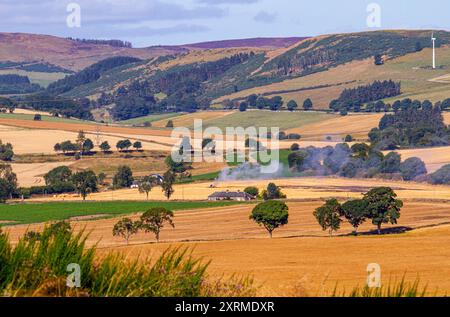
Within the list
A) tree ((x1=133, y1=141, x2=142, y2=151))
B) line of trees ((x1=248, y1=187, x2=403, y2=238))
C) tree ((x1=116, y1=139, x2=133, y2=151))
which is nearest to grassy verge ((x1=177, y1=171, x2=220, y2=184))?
tree ((x1=116, y1=139, x2=133, y2=151))

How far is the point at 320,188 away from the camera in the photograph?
310 ft

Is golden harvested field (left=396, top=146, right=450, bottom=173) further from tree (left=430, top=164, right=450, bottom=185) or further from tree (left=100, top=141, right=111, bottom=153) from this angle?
tree (left=100, top=141, right=111, bottom=153)

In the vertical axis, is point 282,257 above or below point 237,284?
below

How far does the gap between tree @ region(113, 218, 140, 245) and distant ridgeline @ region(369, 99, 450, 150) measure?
6215 cm

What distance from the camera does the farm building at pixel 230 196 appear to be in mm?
91194

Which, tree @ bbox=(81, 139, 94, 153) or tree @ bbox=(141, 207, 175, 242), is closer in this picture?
tree @ bbox=(141, 207, 175, 242)

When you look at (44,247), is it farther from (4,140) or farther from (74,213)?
(4,140)

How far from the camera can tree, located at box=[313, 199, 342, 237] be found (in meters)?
68.8

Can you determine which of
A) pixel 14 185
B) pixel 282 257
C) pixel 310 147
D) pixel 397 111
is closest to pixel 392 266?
pixel 282 257

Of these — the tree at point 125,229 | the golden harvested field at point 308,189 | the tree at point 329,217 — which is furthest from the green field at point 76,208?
the tree at point 329,217

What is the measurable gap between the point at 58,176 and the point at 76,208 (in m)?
25.2

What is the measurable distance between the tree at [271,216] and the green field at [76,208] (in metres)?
12.9

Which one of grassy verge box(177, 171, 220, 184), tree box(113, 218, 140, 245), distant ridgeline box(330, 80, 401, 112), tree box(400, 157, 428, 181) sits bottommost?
tree box(113, 218, 140, 245)
